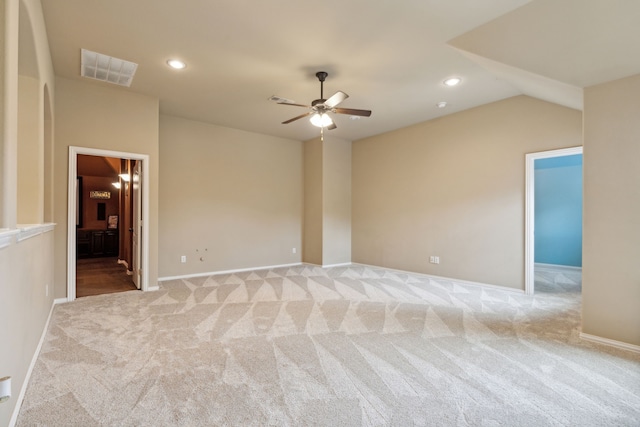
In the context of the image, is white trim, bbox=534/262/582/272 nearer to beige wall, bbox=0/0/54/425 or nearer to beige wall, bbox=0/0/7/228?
beige wall, bbox=0/0/54/425

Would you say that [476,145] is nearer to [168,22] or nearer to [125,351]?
[168,22]

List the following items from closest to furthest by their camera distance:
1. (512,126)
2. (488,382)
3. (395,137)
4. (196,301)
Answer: (488,382)
(196,301)
(512,126)
(395,137)

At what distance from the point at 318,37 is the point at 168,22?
147 centimetres

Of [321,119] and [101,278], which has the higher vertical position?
[321,119]

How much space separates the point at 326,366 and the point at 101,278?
5.26 m

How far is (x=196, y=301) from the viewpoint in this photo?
421 centimetres

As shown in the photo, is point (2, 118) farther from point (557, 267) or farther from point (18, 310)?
point (557, 267)

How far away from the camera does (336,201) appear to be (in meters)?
7.20

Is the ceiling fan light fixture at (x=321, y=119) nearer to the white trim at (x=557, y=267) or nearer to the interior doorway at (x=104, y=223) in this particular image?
the interior doorway at (x=104, y=223)

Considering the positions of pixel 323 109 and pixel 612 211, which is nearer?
pixel 612 211

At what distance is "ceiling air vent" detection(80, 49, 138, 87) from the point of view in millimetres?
3572

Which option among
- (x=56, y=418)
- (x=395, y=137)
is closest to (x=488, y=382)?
(x=56, y=418)

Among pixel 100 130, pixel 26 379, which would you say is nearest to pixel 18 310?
pixel 26 379

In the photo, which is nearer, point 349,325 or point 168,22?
point 168,22
